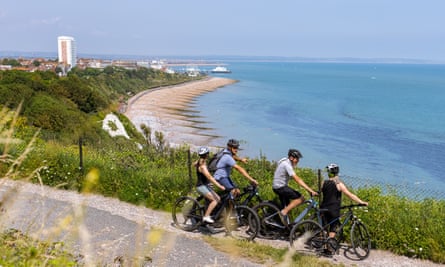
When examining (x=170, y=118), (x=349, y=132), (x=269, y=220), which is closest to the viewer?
(x=269, y=220)

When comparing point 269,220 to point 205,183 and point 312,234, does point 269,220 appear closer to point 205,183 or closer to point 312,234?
point 312,234

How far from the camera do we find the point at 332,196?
851cm

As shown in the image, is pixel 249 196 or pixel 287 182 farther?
pixel 249 196

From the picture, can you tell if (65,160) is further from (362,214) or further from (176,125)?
(176,125)

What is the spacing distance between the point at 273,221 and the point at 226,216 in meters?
0.88

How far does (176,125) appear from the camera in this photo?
A: 55.6 m

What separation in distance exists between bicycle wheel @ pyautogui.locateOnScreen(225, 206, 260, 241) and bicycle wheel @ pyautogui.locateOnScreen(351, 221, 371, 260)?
1680 mm

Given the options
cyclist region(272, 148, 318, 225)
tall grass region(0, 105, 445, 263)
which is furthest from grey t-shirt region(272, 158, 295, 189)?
tall grass region(0, 105, 445, 263)

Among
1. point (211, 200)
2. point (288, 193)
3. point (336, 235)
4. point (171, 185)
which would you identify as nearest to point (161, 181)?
point (171, 185)

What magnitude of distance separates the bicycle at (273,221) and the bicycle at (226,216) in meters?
0.23

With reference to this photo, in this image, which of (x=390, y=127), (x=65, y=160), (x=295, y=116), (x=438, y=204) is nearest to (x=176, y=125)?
(x=295, y=116)

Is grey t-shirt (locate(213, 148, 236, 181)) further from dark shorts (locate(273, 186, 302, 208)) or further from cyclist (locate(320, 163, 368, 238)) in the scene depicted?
cyclist (locate(320, 163, 368, 238))

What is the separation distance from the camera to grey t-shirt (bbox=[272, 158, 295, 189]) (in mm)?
8516

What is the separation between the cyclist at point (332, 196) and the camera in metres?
8.29
